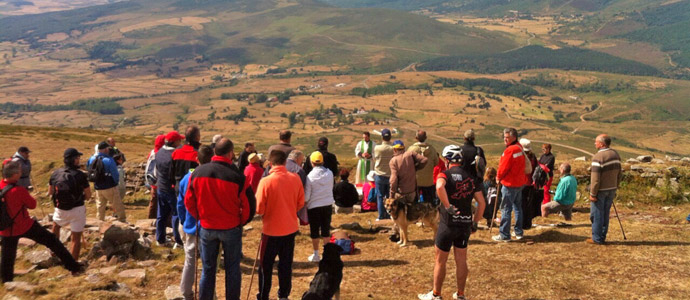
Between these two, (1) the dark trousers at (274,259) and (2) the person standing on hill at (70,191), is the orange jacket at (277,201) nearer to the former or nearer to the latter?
(1) the dark trousers at (274,259)

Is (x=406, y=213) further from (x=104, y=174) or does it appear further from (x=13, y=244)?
(x=13, y=244)

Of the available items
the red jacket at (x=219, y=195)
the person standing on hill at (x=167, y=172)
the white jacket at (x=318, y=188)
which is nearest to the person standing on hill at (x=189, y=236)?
the red jacket at (x=219, y=195)

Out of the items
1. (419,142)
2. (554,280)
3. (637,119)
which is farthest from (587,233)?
(637,119)

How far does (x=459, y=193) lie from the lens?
7.25 meters

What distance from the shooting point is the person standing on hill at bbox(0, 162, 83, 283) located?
25.6ft

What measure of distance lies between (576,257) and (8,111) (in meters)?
211

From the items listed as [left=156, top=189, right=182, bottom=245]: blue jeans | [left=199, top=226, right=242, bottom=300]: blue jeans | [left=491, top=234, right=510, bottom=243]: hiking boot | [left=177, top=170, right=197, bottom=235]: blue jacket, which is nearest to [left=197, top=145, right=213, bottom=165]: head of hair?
[left=177, top=170, right=197, bottom=235]: blue jacket

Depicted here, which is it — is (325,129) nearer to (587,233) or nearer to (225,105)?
(225,105)

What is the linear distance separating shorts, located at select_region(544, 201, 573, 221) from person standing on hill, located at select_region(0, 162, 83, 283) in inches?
476

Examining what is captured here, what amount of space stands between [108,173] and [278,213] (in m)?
6.58

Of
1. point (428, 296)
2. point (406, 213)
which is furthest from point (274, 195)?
point (406, 213)

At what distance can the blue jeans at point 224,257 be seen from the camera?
22.1 feet

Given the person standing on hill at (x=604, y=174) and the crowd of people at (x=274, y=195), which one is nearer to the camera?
the crowd of people at (x=274, y=195)

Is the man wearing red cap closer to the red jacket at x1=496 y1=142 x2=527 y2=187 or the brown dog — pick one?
the brown dog
